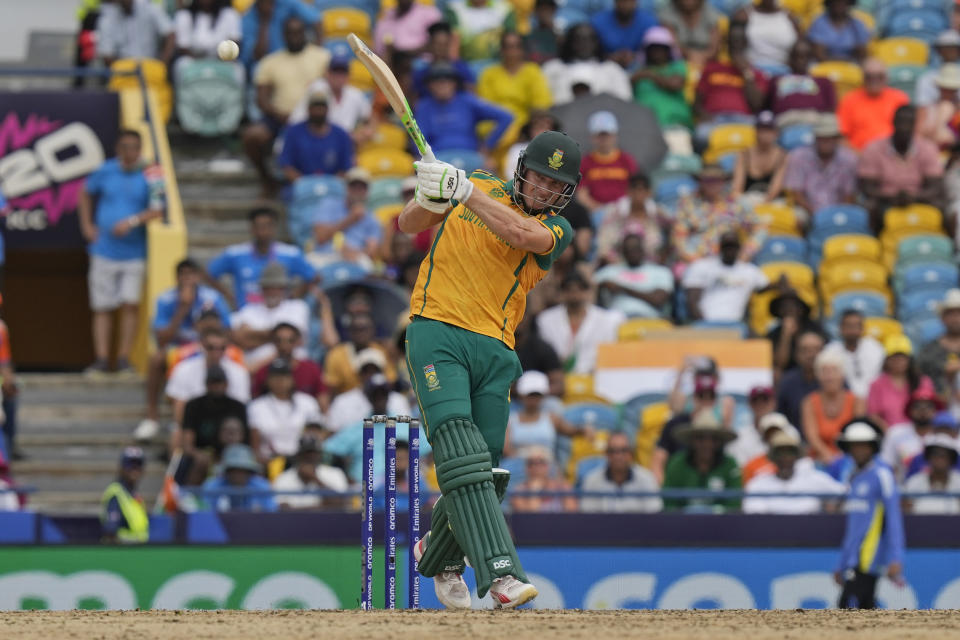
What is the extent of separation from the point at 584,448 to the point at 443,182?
6.68 meters

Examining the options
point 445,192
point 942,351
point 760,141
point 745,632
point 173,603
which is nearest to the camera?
point 745,632

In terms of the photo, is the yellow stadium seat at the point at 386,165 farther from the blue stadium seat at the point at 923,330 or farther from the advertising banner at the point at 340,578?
the advertising banner at the point at 340,578

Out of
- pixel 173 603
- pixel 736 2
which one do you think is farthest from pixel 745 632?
pixel 736 2

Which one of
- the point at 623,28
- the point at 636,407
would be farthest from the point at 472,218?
the point at 623,28

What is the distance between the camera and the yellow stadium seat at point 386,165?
17.8 metres

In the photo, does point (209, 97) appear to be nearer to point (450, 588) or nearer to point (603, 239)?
point (603, 239)

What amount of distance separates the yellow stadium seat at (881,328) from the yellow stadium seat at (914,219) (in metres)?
1.52

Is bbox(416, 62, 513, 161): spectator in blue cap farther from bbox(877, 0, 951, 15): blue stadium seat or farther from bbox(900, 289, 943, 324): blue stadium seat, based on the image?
bbox(877, 0, 951, 15): blue stadium seat

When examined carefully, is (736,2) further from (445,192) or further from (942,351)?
(445,192)

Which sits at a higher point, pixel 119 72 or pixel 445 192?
pixel 119 72

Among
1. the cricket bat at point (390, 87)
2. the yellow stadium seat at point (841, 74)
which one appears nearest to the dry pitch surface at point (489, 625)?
the cricket bat at point (390, 87)

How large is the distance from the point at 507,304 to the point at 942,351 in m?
7.86

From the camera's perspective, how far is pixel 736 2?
20.7m

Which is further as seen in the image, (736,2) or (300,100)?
(736,2)
